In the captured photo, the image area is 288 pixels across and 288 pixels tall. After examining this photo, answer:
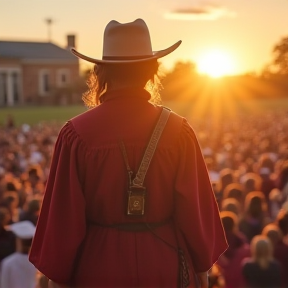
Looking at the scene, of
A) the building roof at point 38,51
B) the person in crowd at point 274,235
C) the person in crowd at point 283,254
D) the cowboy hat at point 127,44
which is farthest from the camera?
the building roof at point 38,51

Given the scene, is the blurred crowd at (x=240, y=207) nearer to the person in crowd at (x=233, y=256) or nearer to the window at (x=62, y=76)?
the person in crowd at (x=233, y=256)

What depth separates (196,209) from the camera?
2424 millimetres

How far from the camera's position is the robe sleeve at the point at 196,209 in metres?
2.42

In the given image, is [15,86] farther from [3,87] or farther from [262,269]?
[262,269]

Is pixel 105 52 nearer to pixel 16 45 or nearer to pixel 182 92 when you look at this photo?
pixel 182 92

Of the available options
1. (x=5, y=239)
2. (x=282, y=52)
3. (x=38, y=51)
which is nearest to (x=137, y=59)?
(x=282, y=52)

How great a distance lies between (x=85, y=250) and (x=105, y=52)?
2.55 ft

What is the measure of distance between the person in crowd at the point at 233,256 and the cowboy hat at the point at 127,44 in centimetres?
259

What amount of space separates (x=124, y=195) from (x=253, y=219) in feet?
12.6

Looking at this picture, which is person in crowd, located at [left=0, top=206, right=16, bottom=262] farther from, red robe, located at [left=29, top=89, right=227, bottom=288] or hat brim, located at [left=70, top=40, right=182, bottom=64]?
hat brim, located at [left=70, top=40, right=182, bottom=64]

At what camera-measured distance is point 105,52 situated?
8.14 feet

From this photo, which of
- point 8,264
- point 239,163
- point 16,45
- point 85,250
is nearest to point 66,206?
point 85,250

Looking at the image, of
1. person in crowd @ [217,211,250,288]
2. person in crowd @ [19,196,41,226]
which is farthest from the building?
person in crowd @ [217,211,250,288]

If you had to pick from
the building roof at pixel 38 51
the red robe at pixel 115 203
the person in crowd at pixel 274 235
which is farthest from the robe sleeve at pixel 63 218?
the building roof at pixel 38 51
